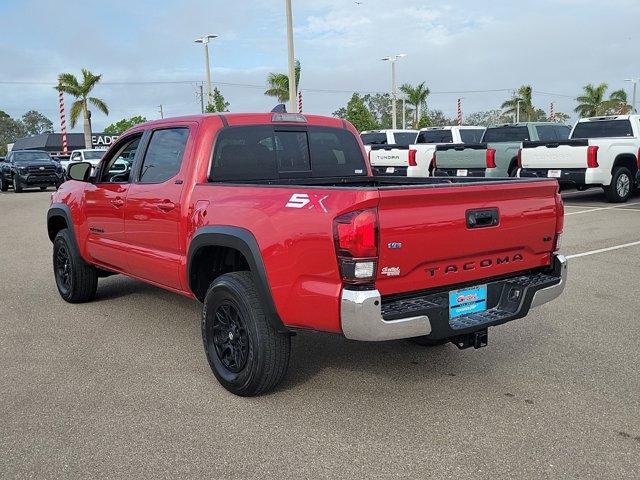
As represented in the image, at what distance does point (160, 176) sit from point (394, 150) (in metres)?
13.0

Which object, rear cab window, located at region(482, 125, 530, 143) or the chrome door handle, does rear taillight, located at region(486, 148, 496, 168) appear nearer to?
rear cab window, located at region(482, 125, 530, 143)

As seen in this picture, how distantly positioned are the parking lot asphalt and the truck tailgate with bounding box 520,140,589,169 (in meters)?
7.93

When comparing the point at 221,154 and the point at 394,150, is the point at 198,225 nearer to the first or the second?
the point at 221,154

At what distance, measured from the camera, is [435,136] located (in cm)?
1889

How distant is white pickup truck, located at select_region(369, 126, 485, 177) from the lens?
16.7 meters

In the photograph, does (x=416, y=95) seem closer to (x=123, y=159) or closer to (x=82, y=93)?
(x=82, y=93)

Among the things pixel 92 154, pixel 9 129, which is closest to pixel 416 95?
pixel 92 154

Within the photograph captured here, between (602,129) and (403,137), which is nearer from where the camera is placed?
(602,129)

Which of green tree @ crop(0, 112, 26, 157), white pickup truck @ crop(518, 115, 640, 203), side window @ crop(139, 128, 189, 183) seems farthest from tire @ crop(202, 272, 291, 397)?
green tree @ crop(0, 112, 26, 157)

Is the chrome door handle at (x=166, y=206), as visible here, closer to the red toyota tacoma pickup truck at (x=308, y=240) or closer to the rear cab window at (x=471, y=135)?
the red toyota tacoma pickup truck at (x=308, y=240)

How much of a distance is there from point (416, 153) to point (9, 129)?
11367 cm

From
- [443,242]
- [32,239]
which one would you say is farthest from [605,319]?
[32,239]

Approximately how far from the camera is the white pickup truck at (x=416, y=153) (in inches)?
658

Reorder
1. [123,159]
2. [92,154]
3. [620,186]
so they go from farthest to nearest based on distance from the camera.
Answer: [92,154] < [620,186] < [123,159]
